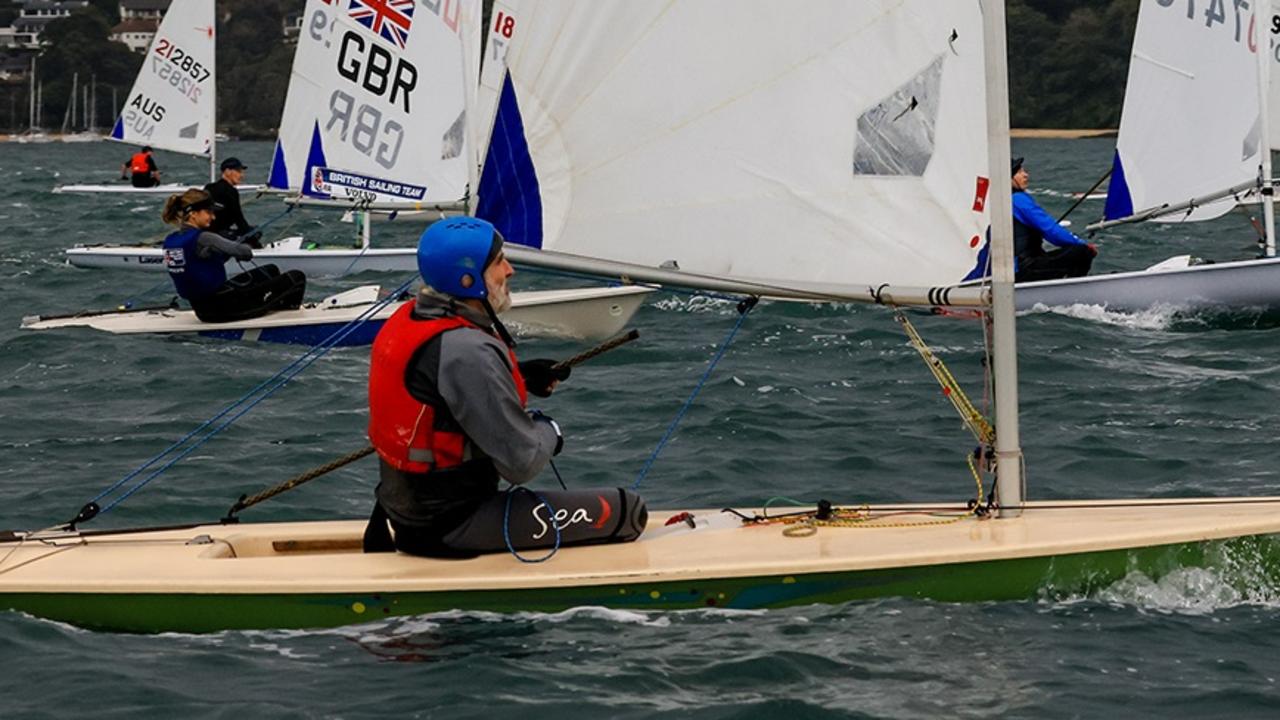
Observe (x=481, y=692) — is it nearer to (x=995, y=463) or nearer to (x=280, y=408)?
(x=995, y=463)

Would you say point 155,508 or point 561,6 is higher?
point 561,6

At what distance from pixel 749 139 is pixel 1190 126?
9825 mm

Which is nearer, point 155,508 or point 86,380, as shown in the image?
point 155,508

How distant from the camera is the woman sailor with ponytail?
11922 mm

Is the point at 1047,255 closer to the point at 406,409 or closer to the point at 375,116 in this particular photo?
the point at 375,116

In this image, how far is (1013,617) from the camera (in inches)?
217

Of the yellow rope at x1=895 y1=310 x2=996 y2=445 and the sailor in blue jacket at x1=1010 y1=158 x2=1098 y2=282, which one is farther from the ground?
the sailor in blue jacket at x1=1010 y1=158 x2=1098 y2=282

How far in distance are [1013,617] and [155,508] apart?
351cm

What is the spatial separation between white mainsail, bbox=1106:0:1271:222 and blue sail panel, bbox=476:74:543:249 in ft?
30.9

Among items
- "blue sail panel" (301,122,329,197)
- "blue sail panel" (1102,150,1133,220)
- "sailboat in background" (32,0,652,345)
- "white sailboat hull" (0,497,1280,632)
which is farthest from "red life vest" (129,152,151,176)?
"white sailboat hull" (0,497,1280,632)

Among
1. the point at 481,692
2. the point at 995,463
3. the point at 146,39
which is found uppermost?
the point at 146,39

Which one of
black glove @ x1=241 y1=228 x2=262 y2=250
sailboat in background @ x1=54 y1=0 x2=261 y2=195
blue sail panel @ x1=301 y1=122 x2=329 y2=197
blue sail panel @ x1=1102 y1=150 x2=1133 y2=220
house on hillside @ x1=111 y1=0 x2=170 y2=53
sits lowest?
black glove @ x1=241 y1=228 x2=262 y2=250

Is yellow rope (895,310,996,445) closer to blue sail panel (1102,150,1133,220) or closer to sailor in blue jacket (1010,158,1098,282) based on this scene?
sailor in blue jacket (1010,158,1098,282)

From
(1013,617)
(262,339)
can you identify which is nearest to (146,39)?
(262,339)
